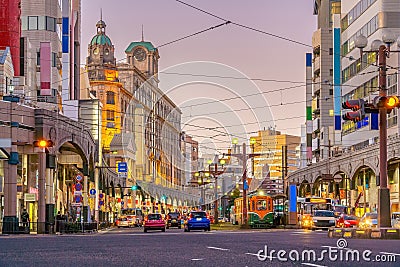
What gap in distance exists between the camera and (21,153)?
186ft

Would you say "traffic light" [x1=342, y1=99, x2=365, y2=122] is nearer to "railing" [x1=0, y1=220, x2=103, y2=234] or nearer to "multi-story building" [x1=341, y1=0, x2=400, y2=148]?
"railing" [x1=0, y1=220, x2=103, y2=234]

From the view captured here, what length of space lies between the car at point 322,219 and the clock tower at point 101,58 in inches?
3616

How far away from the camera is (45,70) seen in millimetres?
75250

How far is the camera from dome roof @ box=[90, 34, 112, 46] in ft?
532

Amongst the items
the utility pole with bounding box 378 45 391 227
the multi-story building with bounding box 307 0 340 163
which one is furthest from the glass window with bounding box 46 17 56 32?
the utility pole with bounding box 378 45 391 227

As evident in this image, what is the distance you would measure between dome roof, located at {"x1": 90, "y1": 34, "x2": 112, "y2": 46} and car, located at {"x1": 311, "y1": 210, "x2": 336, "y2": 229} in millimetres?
104072

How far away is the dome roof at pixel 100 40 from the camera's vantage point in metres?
162

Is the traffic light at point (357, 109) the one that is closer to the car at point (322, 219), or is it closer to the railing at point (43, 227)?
the railing at point (43, 227)

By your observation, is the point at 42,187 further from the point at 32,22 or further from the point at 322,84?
the point at 322,84

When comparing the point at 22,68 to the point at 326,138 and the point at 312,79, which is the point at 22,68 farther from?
the point at 312,79

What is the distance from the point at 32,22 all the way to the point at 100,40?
7833 centimetres

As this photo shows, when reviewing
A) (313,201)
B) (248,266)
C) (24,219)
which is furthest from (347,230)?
(313,201)

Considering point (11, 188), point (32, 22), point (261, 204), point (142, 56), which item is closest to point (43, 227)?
point (11, 188)

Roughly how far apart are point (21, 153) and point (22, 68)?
1889cm
